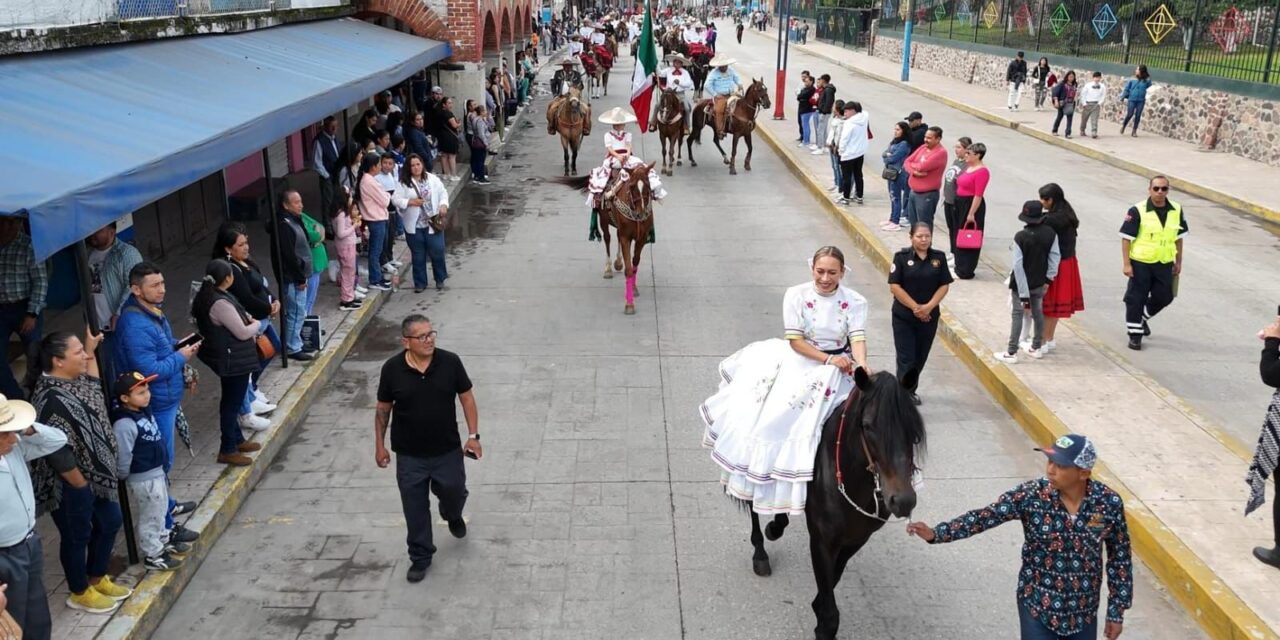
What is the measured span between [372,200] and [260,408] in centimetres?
391

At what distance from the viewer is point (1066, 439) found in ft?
13.5

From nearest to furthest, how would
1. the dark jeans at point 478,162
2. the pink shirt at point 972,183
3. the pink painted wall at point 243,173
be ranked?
the pink shirt at point 972,183
the pink painted wall at point 243,173
the dark jeans at point 478,162

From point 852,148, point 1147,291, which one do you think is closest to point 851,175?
point 852,148

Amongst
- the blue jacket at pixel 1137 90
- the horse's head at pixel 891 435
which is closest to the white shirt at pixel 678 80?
the blue jacket at pixel 1137 90

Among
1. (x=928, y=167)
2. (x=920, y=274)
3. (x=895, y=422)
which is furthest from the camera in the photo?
(x=928, y=167)

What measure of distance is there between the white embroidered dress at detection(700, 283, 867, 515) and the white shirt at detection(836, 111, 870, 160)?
32.3 feet

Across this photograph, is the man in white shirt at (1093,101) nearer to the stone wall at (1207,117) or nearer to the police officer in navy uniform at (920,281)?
the stone wall at (1207,117)

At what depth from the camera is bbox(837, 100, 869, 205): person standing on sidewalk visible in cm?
1527

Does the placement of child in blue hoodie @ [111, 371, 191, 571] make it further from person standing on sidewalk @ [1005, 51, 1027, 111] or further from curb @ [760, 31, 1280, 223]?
person standing on sidewalk @ [1005, 51, 1027, 111]

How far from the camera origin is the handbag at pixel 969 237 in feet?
38.0

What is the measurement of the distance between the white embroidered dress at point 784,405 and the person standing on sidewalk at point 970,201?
19.8ft

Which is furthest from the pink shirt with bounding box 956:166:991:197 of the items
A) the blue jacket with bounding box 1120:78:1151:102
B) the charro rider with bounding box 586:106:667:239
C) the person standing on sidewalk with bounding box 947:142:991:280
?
the blue jacket with bounding box 1120:78:1151:102

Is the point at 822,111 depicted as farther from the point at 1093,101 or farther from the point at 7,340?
the point at 7,340

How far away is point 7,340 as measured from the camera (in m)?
7.10
